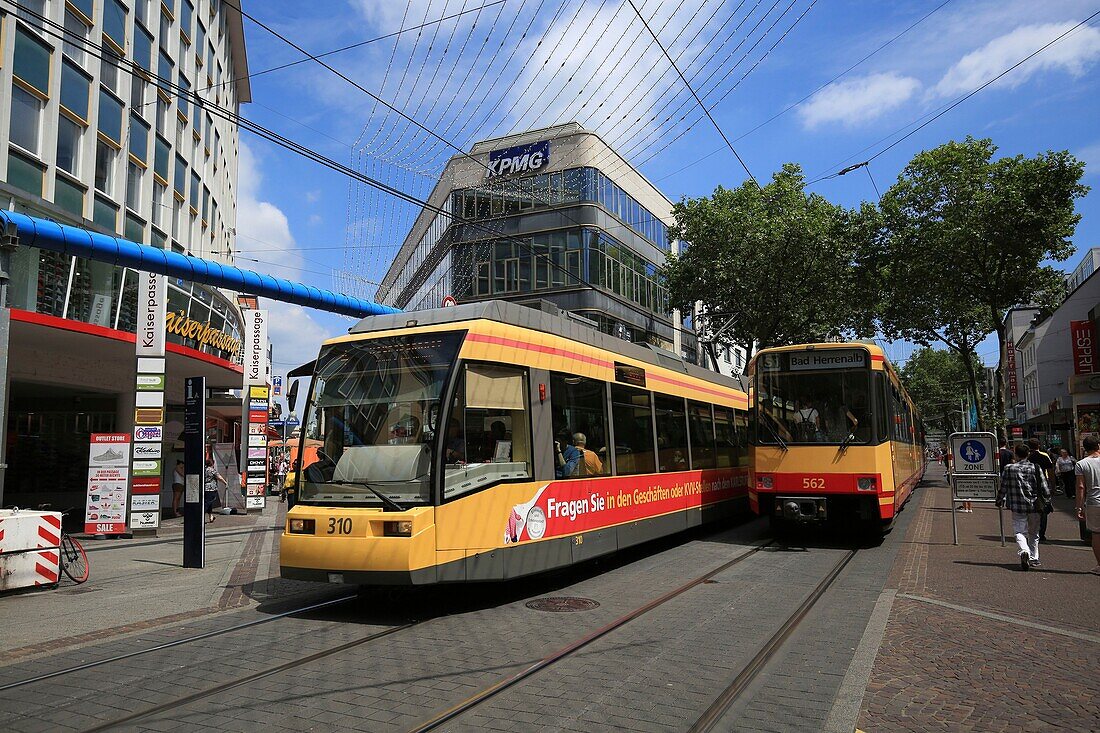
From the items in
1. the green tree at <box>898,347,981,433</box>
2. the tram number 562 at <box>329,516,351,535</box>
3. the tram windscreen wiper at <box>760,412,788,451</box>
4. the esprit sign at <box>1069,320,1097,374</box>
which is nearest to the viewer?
the tram number 562 at <box>329,516,351,535</box>

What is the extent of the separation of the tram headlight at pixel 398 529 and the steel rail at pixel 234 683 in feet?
2.88

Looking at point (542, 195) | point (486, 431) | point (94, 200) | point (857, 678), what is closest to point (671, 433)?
point (486, 431)

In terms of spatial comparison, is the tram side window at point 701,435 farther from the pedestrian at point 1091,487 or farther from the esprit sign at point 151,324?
the esprit sign at point 151,324

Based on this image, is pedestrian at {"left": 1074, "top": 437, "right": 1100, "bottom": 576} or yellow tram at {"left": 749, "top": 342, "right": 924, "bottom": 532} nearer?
pedestrian at {"left": 1074, "top": 437, "right": 1100, "bottom": 576}

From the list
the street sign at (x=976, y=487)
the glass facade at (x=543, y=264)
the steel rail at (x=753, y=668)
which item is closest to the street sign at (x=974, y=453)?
the street sign at (x=976, y=487)

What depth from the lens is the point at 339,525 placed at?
777 cm

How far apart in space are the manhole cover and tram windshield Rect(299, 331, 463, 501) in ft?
6.09

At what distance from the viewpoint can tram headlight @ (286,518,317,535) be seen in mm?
7941

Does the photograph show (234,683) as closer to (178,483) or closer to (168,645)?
(168,645)

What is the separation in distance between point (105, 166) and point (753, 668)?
790 inches

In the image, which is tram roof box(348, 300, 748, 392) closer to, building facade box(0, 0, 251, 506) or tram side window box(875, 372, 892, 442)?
tram side window box(875, 372, 892, 442)

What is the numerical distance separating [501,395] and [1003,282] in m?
23.2

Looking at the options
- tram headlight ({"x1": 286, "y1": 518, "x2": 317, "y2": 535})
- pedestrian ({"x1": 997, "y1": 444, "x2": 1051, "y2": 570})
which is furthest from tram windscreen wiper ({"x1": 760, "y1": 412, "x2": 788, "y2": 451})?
tram headlight ({"x1": 286, "y1": 518, "x2": 317, "y2": 535})

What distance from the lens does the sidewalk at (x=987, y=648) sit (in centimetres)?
490
